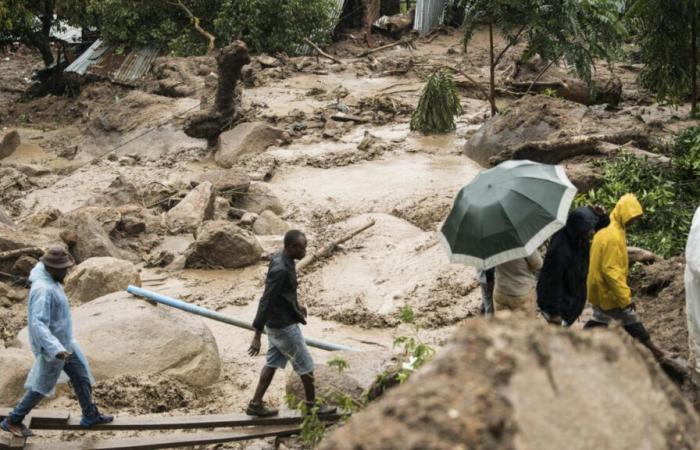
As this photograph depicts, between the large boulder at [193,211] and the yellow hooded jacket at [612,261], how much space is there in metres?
7.99

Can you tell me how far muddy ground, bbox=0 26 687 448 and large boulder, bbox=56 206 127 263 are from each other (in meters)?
0.49

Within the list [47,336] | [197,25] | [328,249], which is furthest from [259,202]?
[197,25]

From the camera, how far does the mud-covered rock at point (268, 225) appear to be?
41.7 feet

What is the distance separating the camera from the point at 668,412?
254cm

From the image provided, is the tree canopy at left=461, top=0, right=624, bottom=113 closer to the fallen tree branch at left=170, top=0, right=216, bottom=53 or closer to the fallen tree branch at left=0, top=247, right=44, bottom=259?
the fallen tree branch at left=0, top=247, right=44, bottom=259

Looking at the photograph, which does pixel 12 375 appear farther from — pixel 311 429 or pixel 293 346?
pixel 311 429

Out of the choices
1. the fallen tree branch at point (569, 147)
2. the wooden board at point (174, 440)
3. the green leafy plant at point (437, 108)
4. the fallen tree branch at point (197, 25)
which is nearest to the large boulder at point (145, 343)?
the wooden board at point (174, 440)

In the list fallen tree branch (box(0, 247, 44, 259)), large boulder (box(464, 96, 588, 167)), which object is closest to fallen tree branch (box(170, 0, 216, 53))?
large boulder (box(464, 96, 588, 167))

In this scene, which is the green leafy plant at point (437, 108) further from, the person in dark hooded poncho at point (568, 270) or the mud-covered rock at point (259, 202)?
the person in dark hooded poncho at point (568, 270)

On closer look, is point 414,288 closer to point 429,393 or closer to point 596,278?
point 596,278

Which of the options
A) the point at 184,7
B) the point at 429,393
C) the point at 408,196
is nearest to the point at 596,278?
the point at 429,393

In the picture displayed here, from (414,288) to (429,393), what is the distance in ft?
24.1

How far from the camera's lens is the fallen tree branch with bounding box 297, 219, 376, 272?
1080cm

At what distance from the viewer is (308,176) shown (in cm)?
1512
